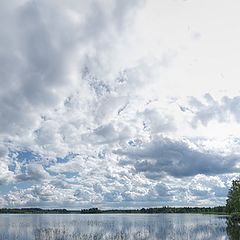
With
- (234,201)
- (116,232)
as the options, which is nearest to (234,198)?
(234,201)

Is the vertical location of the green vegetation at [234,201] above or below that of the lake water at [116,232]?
above

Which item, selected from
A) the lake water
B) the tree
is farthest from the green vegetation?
the lake water

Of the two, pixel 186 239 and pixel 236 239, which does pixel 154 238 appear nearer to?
pixel 186 239

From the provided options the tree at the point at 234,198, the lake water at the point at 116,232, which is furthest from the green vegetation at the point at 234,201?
the lake water at the point at 116,232

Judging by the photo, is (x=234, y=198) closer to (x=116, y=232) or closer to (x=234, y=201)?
(x=234, y=201)

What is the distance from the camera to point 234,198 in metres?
105

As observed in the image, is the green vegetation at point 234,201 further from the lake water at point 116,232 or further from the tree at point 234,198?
the lake water at point 116,232

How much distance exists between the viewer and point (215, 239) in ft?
181

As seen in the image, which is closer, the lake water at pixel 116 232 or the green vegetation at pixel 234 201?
the lake water at pixel 116 232

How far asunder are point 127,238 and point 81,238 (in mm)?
6600

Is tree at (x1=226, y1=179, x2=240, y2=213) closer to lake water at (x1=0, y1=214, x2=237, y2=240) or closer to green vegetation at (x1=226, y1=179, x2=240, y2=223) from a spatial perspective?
green vegetation at (x1=226, y1=179, x2=240, y2=223)

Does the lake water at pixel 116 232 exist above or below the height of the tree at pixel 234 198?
below

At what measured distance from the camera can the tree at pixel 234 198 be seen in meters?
104

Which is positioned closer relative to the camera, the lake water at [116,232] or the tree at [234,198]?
the lake water at [116,232]
